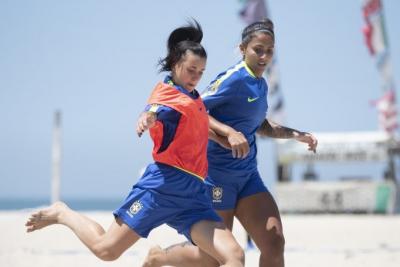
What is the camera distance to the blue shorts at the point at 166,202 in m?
4.49

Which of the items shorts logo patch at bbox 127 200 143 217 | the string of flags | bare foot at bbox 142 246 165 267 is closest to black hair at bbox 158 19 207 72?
shorts logo patch at bbox 127 200 143 217

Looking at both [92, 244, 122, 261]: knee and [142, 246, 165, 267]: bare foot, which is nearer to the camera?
[92, 244, 122, 261]: knee

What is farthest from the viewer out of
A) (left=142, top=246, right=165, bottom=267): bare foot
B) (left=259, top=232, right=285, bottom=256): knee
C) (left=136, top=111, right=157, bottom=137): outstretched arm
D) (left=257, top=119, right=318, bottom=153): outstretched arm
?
(left=142, top=246, right=165, bottom=267): bare foot

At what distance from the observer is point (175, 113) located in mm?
4445

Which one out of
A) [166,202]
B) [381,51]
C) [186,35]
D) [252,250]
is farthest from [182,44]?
[381,51]

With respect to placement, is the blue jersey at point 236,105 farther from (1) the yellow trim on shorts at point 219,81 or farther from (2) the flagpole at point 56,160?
(2) the flagpole at point 56,160

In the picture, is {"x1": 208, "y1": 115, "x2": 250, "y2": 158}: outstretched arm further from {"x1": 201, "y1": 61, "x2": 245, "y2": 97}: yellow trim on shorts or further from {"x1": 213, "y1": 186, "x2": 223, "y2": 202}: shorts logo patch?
{"x1": 213, "y1": 186, "x2": 223, "y2": 202}: shorts logo patch

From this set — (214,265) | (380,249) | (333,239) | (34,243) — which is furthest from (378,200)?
(214,265)

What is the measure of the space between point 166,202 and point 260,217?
82cm

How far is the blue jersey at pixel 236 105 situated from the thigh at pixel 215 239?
802 mm

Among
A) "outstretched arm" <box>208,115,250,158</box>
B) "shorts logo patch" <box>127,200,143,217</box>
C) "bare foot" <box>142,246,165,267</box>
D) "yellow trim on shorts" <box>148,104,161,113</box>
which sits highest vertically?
"yellow trim on shorts" <box>148,104,161,113</box>

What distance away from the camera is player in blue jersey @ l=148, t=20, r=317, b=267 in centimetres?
500

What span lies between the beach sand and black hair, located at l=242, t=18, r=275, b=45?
12.7 feet

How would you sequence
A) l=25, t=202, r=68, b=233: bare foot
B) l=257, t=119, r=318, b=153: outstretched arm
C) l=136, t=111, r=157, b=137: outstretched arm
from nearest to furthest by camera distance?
l=136, t=111, r=157, b=137: outstretched arm
l=25, t=202, r=68, b=233: bare foot
l=257, t=119, r=318, b=153: outstretched arm
